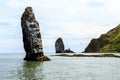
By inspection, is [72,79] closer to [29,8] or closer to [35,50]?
[35,50]

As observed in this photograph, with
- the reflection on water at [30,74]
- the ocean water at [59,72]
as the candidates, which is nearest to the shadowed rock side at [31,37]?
the ocean water at [59,72]

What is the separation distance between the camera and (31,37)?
125 meters

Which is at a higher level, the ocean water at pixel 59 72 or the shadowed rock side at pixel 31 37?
the shadowed rock side at pixel 31 37

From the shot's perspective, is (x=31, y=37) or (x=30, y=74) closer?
(x=30, y=74)

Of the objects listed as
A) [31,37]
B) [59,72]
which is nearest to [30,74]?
[59,72]

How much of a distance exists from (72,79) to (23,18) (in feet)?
245

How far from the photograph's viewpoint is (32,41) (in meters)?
125

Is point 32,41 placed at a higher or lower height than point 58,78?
higher

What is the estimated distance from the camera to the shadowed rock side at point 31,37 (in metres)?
124

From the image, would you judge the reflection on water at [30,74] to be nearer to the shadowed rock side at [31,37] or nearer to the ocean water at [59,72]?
the ocean water at [59,72]

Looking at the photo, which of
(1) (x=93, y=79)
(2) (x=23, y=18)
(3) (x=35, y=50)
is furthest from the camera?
(2) (x=23, y=18)

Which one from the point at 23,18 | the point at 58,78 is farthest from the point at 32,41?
the point at 58,78

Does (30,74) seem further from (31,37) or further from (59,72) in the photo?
(31,37)

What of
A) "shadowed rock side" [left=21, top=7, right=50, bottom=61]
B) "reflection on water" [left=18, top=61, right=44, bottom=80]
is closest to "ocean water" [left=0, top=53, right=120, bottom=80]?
"reflection on water" [left=18, top=61, right=44, bottom=80]
